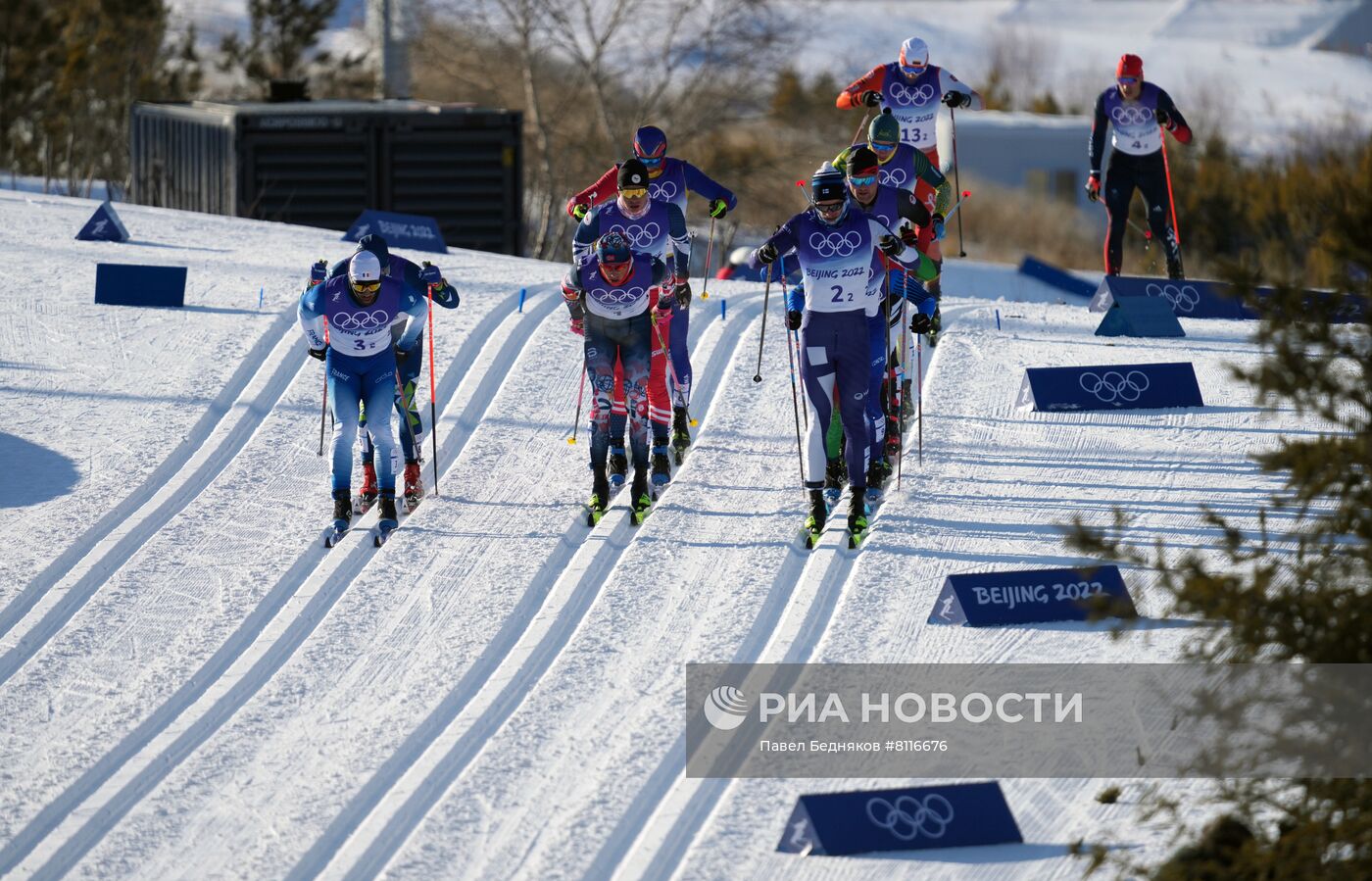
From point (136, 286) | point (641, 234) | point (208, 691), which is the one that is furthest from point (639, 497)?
point (136, 286)

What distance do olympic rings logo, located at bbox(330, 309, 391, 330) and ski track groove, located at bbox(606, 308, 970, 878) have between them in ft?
9.23

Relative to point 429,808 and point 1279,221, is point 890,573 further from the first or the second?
point 1279,221

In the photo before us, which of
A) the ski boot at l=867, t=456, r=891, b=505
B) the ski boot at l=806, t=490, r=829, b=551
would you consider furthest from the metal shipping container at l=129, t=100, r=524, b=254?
the ski boot at l=806, t=490, r=829, b=551

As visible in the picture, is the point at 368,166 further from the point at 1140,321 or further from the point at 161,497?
the point at 161,497

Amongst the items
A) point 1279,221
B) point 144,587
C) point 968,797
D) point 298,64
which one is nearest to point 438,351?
point 144,587

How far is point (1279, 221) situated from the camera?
121 feet

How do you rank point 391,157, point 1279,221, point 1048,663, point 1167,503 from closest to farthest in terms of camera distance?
1. point 1048,663
2. point 1167,503
3. point 391,157
4. point 1279,221

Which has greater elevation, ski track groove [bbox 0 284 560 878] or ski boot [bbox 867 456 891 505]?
ski boot [bbox 867 456 891 505]

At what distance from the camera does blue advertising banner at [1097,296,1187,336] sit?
1404cm

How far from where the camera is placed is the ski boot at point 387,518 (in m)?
10.4

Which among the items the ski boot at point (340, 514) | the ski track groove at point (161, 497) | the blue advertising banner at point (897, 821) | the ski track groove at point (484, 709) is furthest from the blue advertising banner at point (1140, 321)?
the blue advertising banner at point (897, 821)

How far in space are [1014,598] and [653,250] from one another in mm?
3311

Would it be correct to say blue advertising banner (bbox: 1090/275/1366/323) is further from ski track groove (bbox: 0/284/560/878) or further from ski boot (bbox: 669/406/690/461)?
ski track groove (bbox: 0/284/560/878)

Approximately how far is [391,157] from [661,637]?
45.6ft
